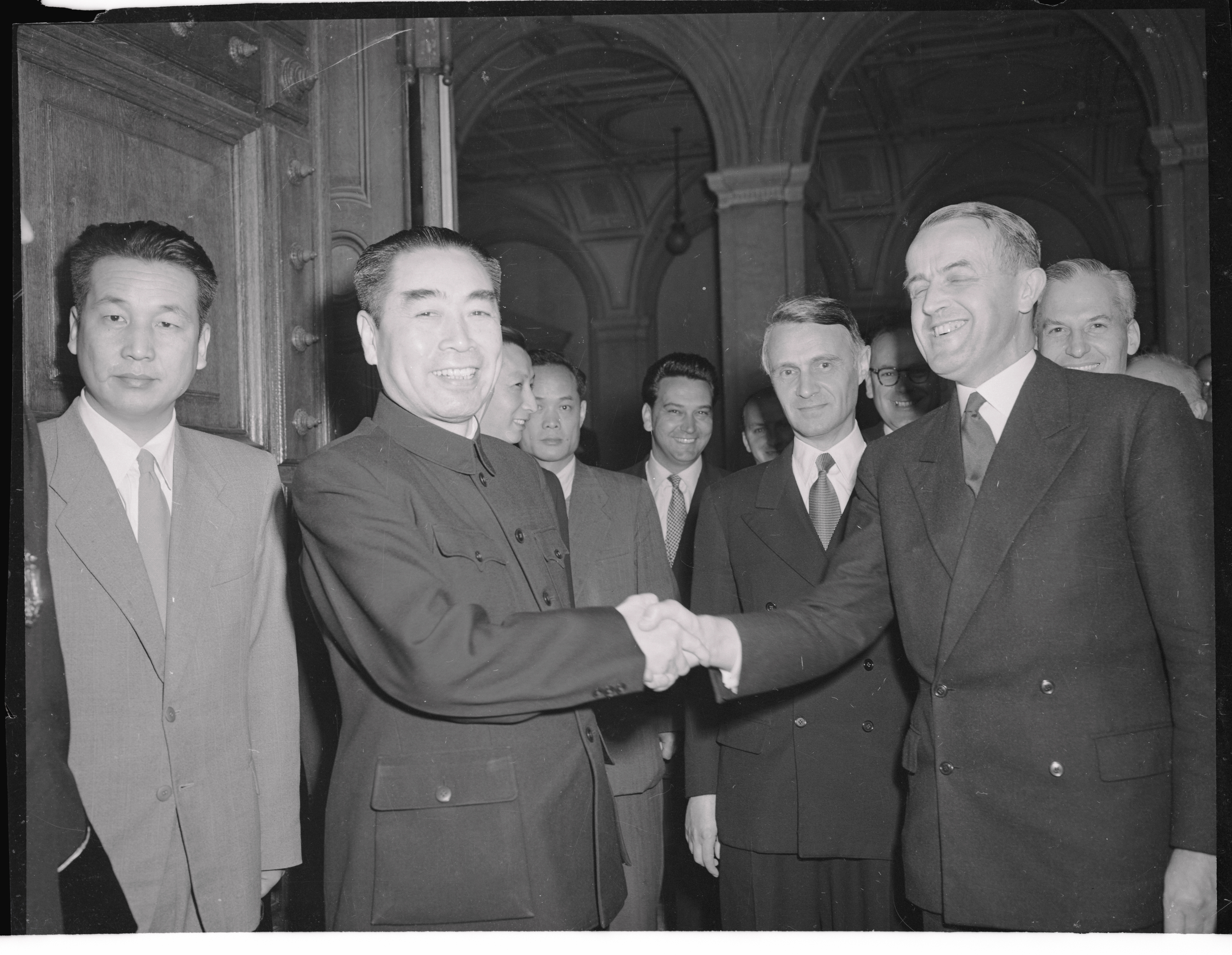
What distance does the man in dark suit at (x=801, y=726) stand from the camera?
248 centimetres

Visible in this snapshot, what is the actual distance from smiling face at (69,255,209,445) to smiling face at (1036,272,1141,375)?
7.40 feet

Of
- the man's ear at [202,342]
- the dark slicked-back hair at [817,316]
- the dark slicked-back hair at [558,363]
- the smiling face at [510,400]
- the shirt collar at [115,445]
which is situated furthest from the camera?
the dark slicked-back hair at [558,363]

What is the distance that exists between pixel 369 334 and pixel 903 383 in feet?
5.89

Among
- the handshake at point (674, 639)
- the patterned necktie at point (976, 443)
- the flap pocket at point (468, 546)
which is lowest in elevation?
the handshake at point (674, 639)

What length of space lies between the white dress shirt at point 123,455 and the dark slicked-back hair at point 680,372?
2069 mm

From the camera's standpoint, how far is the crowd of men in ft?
6.47

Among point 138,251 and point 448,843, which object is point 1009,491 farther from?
point 138,251

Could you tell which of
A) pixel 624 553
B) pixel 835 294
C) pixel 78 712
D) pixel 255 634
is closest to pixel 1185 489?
pixel 624 553

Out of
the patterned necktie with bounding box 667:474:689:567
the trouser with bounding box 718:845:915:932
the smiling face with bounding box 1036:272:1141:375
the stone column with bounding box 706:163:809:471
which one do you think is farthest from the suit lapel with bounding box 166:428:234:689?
the stone column with bounding box 706:163:809:471

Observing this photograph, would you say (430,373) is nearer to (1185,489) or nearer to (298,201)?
(298,201)

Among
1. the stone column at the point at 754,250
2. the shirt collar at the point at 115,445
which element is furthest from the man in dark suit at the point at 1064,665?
the stone column at the point at 754,250

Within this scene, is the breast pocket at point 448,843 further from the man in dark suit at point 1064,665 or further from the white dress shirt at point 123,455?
the white dress shirt at point 123,455

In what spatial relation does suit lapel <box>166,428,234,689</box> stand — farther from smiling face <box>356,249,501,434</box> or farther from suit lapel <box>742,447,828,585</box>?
suit lapel <box>742,447,828,585</box>

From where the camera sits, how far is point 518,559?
2145 mm
